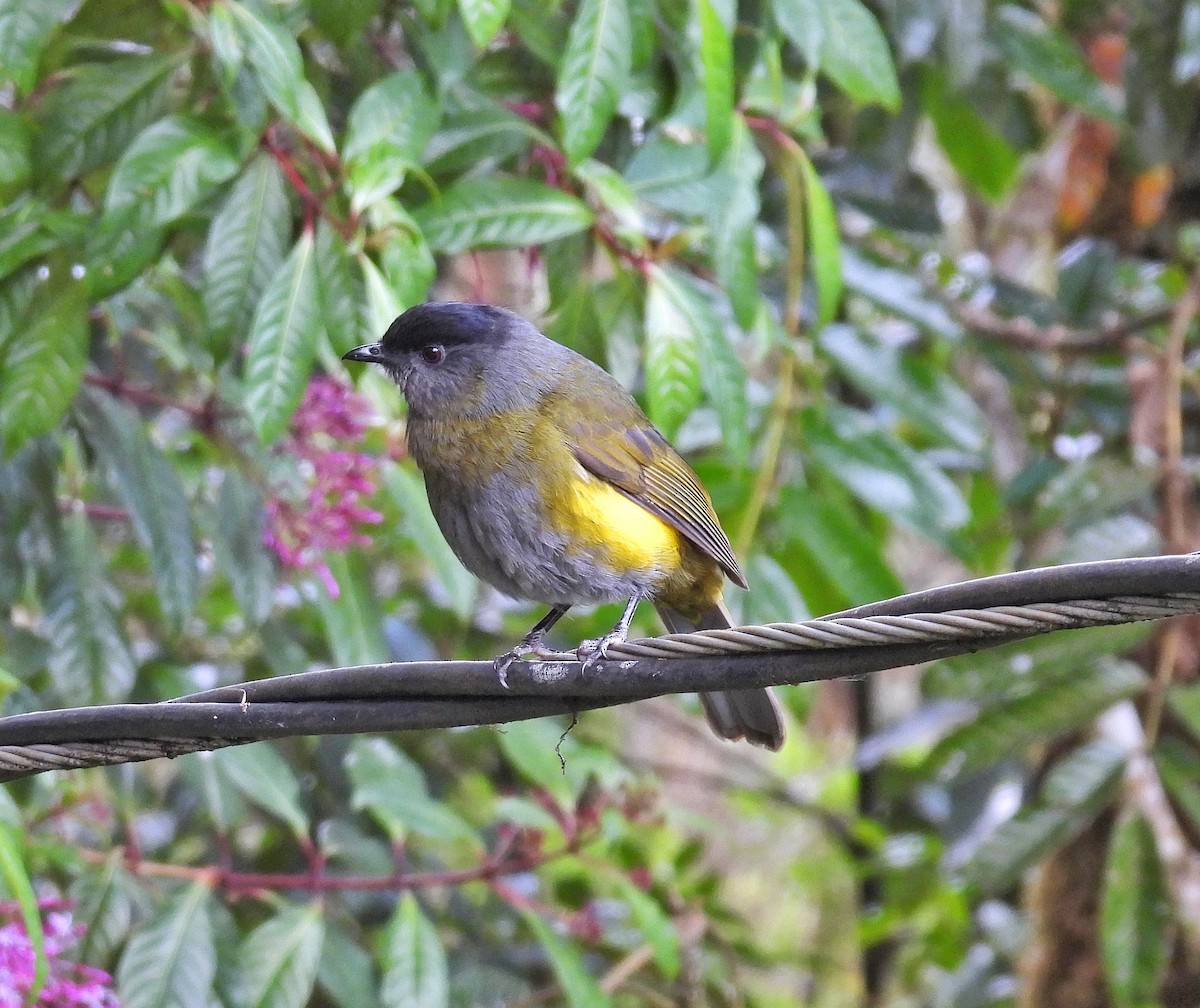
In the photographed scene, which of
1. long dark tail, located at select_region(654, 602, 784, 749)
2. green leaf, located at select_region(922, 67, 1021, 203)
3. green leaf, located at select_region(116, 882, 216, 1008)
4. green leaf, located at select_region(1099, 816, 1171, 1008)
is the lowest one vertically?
green leaf, located at select_region(1099, 816, 1171, 1008)

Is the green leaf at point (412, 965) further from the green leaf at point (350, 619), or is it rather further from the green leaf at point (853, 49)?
the green leaf at point (853, 49)

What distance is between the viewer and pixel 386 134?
111 inches

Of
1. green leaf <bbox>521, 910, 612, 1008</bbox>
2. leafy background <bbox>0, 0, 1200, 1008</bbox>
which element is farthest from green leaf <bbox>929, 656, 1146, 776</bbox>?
green leaf <bbox>521, 910, 612, 1008</bbox>

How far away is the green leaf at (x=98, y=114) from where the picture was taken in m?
2.94

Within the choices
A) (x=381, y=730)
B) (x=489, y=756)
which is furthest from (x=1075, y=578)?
(x=489, y=756)

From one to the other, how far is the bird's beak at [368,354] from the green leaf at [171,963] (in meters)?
1.19

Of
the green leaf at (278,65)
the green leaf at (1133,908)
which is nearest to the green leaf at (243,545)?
the green leaf at (278,65)

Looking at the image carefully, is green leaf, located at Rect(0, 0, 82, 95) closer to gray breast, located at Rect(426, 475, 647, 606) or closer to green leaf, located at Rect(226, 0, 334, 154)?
green leaf, located at Rect(226, 0, 334, 154)

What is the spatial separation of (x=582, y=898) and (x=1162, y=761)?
192cm

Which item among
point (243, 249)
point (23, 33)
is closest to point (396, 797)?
point (243, 249)

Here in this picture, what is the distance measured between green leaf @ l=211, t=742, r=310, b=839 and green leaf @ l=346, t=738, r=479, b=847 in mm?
143

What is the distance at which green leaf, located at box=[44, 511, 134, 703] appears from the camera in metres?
3.32

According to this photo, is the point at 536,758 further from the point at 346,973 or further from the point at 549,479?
the point at 549,479

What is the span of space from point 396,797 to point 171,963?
0.65m
